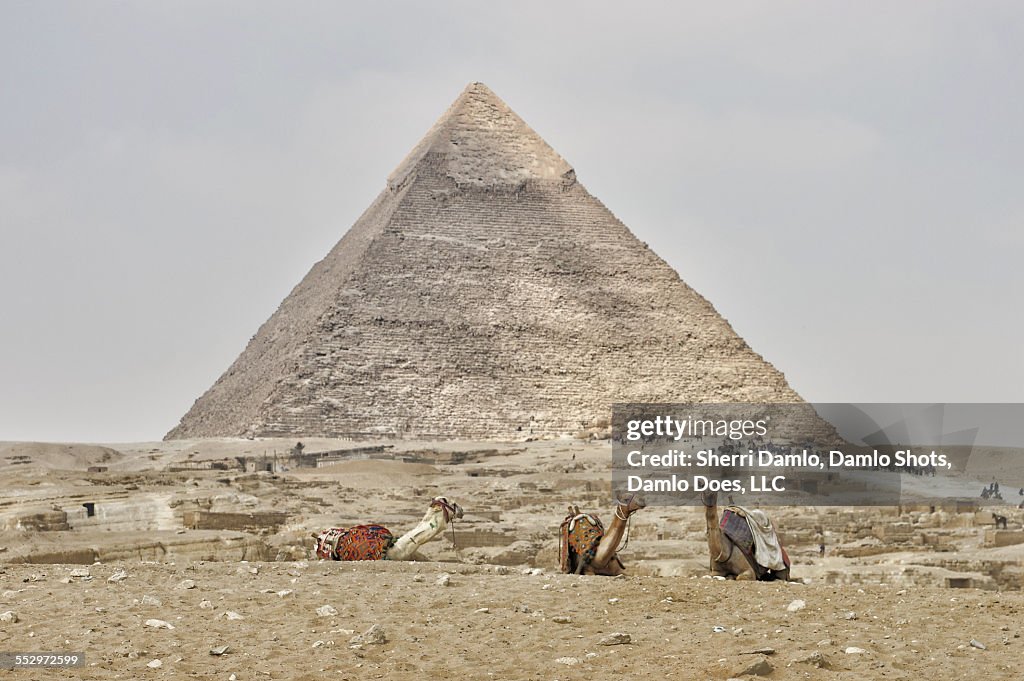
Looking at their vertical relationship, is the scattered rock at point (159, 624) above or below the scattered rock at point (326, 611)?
below

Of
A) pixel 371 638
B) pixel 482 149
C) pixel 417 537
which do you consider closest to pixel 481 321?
pixel 482 149

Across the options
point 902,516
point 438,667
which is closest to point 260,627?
point 438,667

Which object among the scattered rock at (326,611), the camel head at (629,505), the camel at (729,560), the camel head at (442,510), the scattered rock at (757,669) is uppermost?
the camel head at (629,505)

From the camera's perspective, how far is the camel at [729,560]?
264 inches

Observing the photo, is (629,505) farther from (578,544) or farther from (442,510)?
(442,510)

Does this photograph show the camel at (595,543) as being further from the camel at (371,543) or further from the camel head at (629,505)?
the camel at (371,543)

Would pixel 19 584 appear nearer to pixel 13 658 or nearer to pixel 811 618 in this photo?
pixel 13 658

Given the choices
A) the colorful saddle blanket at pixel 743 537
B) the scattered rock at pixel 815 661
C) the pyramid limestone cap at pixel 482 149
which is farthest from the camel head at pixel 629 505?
the pyramid limestone cap at pixel 482 149

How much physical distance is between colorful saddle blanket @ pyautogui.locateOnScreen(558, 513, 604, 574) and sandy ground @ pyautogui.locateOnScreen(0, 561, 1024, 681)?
60 cm

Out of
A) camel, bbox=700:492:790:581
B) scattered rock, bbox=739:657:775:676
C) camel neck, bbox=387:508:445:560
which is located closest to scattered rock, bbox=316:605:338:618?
scattered rock, bbox=739:657:775:676

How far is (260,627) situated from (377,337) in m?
76.1

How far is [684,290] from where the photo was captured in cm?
9250

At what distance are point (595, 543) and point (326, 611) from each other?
6.09 feet

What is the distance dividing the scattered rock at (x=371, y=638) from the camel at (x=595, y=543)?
191 centimetres
